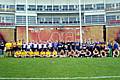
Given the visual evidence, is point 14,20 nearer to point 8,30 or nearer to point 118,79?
point 8,30

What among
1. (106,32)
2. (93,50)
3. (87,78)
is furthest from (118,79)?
(106,32)

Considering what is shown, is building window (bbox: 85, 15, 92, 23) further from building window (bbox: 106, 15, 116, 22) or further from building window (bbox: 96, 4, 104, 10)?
building window (bbox: 106, 15, 116, 22)

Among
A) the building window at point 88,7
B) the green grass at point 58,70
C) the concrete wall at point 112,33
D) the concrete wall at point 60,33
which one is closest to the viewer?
the green grass at point 58,70

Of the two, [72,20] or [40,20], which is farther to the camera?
[72,20]

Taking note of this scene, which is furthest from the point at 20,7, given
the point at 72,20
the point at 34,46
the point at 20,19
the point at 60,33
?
the point at 34,46

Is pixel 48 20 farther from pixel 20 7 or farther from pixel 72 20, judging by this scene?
pixel 20 7

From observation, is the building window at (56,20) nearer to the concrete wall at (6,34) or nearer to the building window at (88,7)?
the building window at (88,7)

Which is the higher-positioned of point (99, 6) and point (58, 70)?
point (99, 6)

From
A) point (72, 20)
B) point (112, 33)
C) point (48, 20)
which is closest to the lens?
point (112, 33)

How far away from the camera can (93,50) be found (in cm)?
3794

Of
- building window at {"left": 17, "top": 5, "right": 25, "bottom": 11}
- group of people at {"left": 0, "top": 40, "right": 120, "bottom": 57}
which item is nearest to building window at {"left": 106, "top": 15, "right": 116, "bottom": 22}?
building window at {"left": 17, "top": 5, "right": 25, "bottom": 11}

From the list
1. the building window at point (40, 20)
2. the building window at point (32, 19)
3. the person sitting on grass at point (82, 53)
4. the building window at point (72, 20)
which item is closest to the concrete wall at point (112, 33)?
the building window at point (72, 20)

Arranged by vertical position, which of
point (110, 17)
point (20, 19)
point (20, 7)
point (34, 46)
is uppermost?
point (20, 7)

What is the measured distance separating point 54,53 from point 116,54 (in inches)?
244
